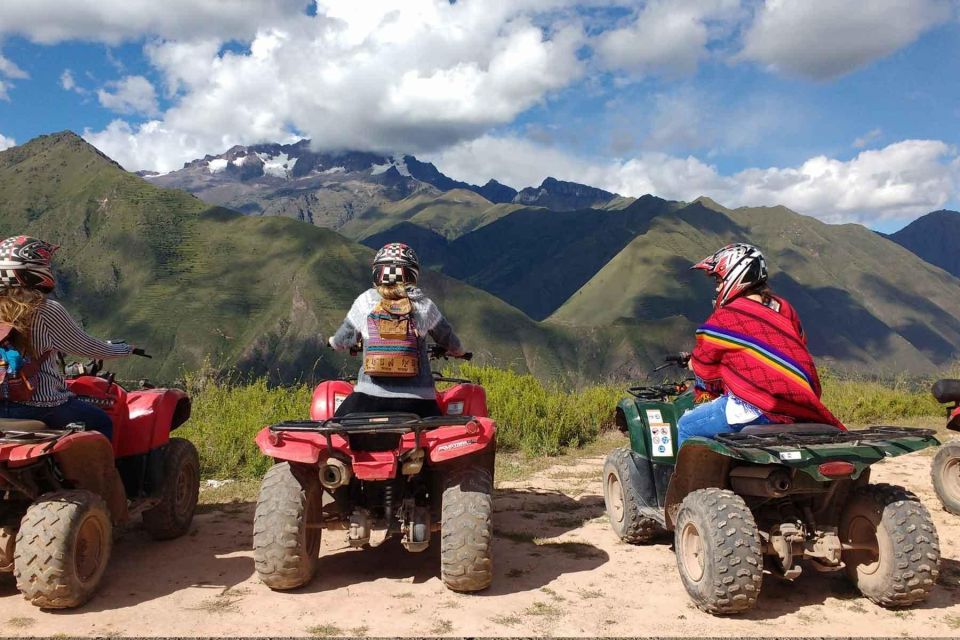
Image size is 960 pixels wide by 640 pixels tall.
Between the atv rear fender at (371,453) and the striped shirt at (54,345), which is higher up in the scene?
the striped shirt at (54,345)

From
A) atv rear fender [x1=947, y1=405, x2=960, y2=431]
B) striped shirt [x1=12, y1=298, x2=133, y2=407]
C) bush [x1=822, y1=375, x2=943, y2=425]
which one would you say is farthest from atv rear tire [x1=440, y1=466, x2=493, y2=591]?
bush [x1=822, y1=375, x2=943, y2=425]

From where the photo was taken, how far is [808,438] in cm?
399

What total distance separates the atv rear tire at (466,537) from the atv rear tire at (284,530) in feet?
2.60

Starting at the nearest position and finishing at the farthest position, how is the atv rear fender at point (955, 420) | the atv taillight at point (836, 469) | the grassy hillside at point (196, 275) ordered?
the atv taillight at point (836, 469), the atv rear fender at point (955, 420), the grassy hillside at point (196, 275)

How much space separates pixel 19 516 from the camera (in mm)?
4375

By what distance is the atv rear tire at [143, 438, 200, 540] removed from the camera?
211 inches

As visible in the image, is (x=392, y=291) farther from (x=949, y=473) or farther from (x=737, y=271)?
(x=949, y=473)

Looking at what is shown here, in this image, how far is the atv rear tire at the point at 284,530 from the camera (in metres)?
4.21

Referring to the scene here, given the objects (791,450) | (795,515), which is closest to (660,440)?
(795,515)

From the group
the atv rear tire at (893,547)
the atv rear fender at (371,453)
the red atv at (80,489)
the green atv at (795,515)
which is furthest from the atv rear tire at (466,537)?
the atv rear tire at (893,547)

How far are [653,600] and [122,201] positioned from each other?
177077mm

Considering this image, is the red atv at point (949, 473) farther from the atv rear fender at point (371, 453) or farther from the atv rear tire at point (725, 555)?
the atv rear fender at point (371, 453)

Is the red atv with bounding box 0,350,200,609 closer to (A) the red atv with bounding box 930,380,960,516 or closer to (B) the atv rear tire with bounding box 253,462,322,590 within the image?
(B) the atv rear tire with bounding box 253,462,322,590

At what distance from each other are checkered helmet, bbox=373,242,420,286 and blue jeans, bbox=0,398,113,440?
1.93 m
